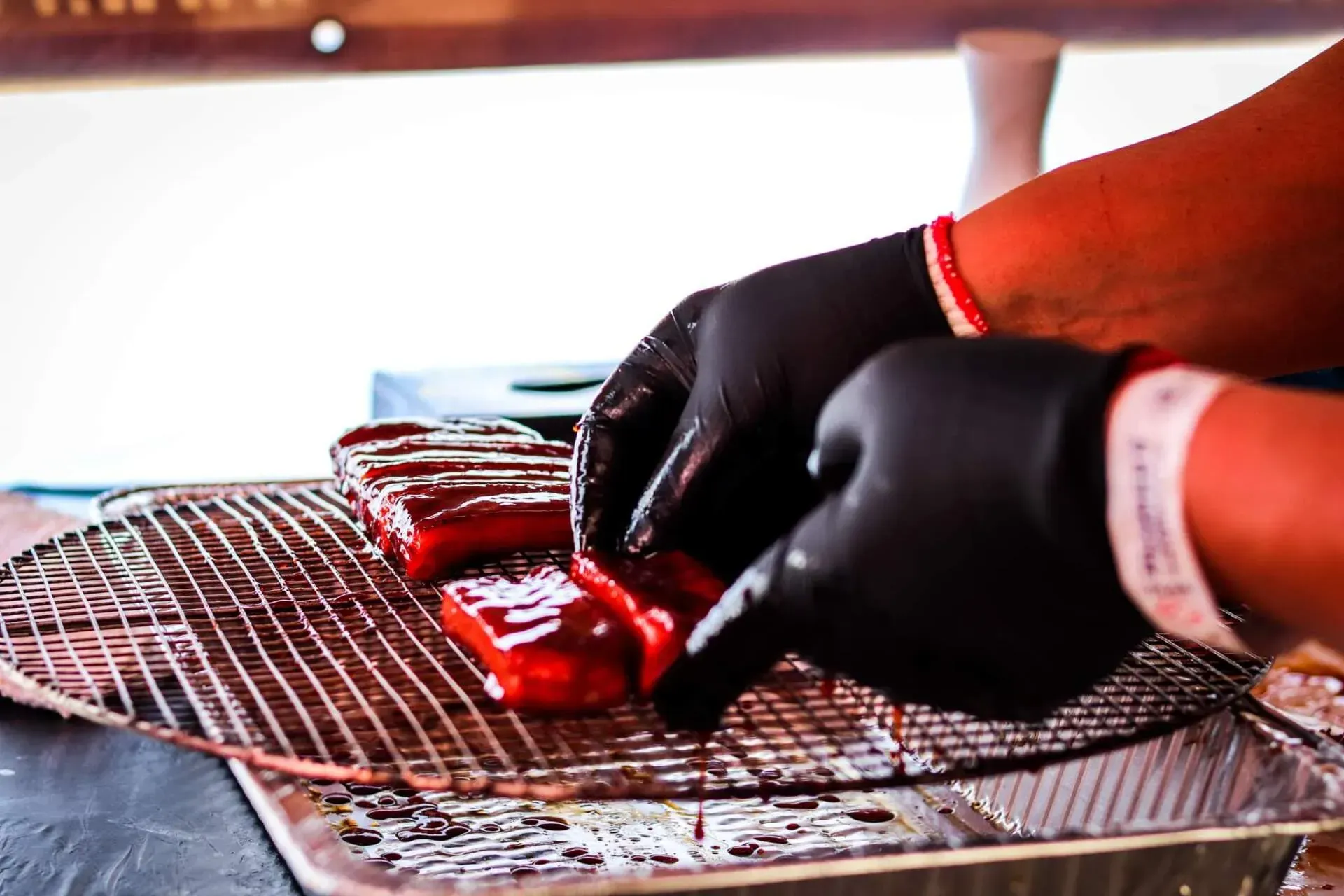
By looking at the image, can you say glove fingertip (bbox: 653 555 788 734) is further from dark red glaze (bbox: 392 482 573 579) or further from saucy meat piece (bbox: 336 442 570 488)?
saucy meat piece (bbox: 336 442 570 488)

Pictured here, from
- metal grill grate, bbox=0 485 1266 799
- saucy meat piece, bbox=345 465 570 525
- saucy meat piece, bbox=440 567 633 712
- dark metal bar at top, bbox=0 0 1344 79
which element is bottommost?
metal grill grate, bbox=0 485 1266 799

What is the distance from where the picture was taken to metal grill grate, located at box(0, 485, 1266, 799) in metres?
1.25

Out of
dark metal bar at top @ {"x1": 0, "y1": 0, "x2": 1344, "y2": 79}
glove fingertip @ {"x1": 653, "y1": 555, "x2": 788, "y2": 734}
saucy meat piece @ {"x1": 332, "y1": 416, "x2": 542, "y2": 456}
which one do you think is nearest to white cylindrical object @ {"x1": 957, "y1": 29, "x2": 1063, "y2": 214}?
dark metal bar at top @ {"x1": 0, "y1": 0, "x2": 1344, "y2": 79}

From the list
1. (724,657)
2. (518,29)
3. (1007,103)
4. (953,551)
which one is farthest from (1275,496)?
(518,29)

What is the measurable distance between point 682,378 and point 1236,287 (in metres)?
0.81

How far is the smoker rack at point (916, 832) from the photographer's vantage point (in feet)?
3.57

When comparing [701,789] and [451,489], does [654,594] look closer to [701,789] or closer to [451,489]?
[701,789]

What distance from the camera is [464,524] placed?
1.84m

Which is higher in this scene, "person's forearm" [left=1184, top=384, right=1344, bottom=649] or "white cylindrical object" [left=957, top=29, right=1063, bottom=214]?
"white cylindrical object" [left=957, top=29, right=1063, bottom=214]

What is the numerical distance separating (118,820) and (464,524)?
1.97ft

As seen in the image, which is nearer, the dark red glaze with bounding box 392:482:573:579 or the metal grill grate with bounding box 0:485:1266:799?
the metal grill grate with bounding box 0:485:1266:799

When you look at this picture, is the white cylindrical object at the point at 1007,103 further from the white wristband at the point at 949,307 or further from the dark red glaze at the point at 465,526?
the dark red glaze at the point at 465,526

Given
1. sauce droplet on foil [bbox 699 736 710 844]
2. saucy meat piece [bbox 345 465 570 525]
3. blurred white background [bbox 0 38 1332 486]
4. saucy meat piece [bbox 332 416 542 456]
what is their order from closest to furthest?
1. sauce droplet on foil [bbox 699 736 710 844]
2. saucy meat piece [bbox 345 465 570 525]
3. saucy meat piece [bbox 332 416 542 456]
4. blurred white background [bbox 0 38 1332 486]

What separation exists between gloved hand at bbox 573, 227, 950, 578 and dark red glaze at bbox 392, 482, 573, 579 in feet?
0.41
